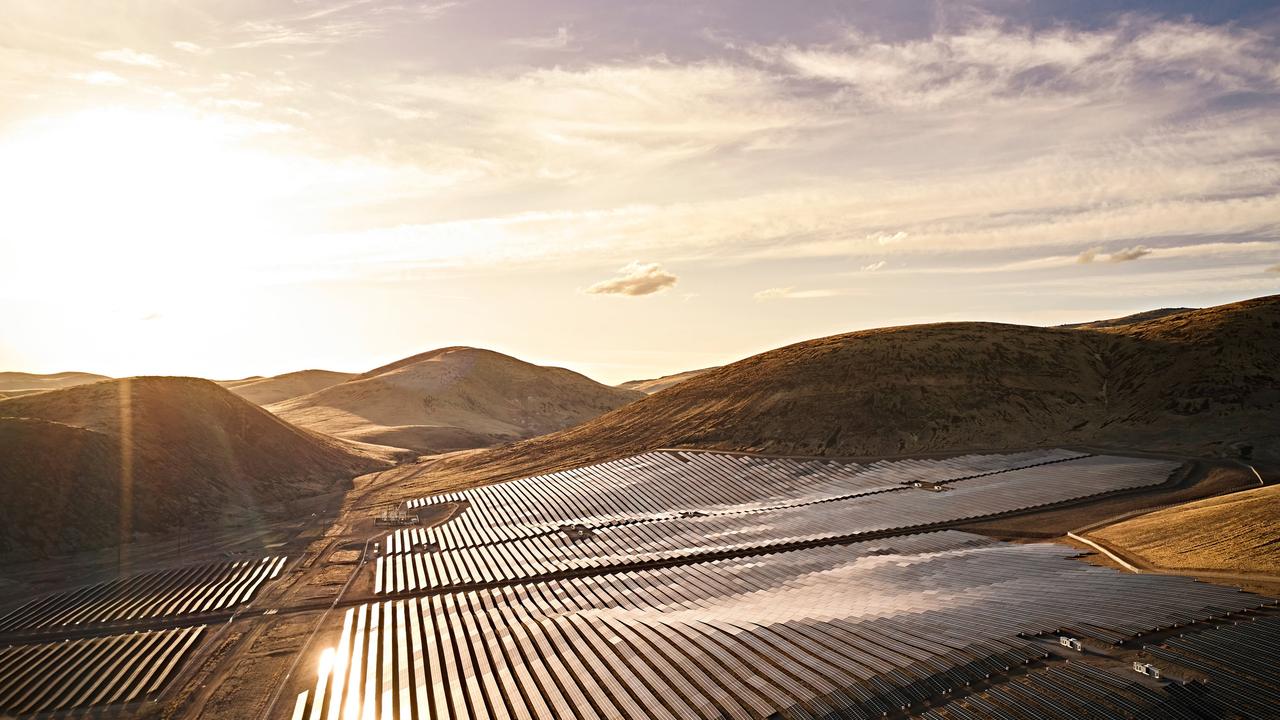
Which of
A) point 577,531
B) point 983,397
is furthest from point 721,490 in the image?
point 983,397

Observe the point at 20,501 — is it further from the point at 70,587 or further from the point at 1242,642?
the point at 1242,642

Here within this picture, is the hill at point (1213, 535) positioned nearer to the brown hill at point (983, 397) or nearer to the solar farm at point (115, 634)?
the brown hill at point (983, 397)

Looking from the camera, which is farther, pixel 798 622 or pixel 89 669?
pixel 89 669

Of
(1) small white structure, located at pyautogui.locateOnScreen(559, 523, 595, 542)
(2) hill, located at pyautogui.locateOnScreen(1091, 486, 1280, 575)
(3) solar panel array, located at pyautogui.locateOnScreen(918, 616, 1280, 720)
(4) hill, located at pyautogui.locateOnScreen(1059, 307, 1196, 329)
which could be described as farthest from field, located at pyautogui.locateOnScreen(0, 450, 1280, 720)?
(4) hill, located at pyautogui.locateOnScreen(1059, 307, 1196, 329)

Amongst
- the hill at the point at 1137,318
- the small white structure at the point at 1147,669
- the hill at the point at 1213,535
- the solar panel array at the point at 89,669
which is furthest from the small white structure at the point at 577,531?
the hill at the point at 1137,318

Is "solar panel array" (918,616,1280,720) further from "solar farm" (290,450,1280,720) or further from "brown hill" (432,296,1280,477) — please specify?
"brown hill" (432,296,1280,477)

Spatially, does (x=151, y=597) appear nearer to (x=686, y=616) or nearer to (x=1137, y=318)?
(x=686, y=616)

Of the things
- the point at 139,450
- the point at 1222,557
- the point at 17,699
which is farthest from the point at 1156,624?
the point at 139,450
